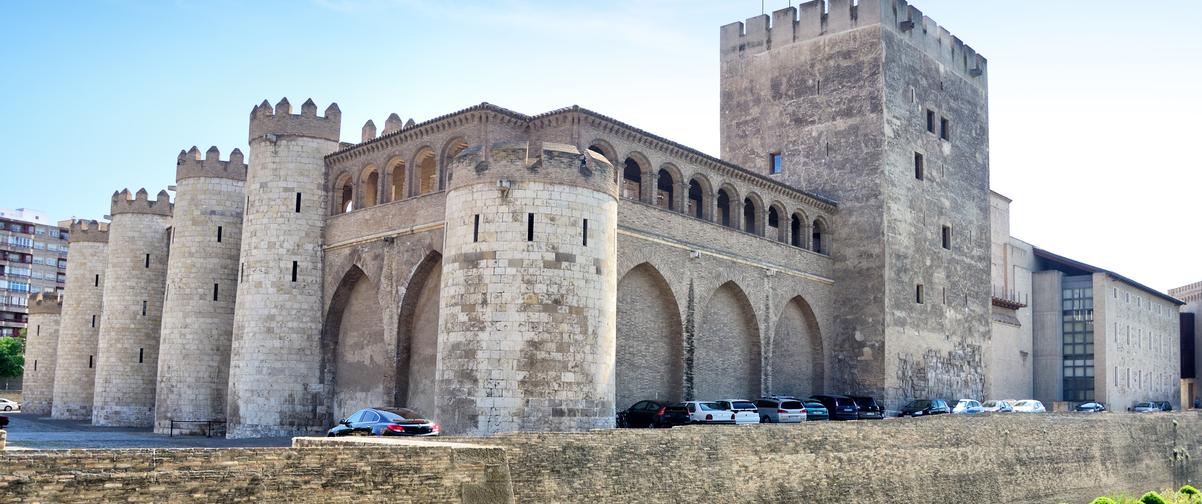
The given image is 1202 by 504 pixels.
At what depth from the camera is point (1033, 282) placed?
60.4 meters

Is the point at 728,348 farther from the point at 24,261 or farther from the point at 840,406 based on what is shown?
the point at 24,261

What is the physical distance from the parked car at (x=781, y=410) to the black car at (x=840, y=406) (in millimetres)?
3096

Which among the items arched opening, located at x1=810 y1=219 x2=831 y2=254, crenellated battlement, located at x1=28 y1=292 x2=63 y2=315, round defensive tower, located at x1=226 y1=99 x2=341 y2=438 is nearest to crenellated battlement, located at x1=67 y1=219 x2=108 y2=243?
crenellated battlement, located at x1=28 y1=292 x2=63 y2=315

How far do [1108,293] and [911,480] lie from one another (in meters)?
35.3

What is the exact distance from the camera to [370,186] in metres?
35.9

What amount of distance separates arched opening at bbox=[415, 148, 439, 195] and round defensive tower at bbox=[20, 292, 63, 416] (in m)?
26.2

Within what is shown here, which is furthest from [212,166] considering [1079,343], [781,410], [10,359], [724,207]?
[10,359]

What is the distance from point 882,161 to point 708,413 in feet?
49.9

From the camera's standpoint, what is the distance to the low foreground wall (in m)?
13.7

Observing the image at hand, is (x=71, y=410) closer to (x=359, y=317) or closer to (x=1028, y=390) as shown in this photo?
(x=359, y=317)

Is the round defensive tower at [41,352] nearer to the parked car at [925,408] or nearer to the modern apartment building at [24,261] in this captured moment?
the parked car at [925,408]

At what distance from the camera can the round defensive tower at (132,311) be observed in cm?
4203

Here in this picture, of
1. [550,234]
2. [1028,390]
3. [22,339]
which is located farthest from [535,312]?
[22,339]

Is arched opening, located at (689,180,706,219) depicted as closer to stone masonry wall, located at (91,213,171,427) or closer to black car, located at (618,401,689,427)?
black car, located at (618,401,689,427)
